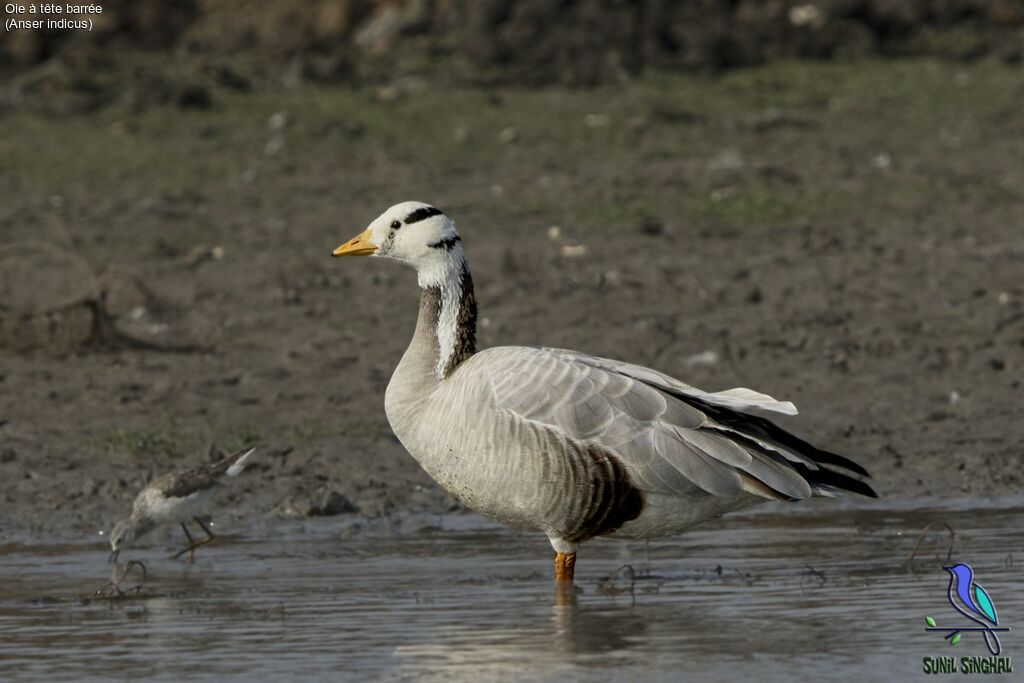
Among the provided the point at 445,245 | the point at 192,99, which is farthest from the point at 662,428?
the point at 192,99

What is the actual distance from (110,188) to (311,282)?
125 inches

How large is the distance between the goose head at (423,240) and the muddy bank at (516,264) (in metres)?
1.71

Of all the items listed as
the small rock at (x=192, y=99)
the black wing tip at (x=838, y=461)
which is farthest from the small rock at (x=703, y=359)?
the small rock at (x=192, y=99)

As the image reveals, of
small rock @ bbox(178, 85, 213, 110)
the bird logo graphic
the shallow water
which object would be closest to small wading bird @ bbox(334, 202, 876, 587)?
the shallow water

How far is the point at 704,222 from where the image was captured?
47.3 ft

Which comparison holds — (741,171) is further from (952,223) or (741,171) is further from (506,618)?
(506,618)

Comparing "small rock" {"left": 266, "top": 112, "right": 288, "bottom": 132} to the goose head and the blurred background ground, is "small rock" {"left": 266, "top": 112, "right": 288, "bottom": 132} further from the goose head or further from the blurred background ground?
the goose head

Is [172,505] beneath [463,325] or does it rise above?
beneath

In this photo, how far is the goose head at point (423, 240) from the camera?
26.9 feet

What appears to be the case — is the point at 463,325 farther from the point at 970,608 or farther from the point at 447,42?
the point at 447,42

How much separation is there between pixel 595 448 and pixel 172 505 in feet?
7.42

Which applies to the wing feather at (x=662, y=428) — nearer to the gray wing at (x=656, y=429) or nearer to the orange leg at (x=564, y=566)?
the gray wing at (x=656, y=429)

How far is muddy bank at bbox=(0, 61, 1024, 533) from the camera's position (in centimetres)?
1038

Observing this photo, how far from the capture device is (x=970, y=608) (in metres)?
7.16
